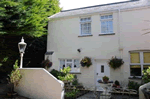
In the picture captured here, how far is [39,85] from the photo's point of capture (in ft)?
25.1

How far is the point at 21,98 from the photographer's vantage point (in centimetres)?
766

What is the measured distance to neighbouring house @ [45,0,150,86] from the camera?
942cm

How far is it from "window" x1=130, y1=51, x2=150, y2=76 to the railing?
213 inches

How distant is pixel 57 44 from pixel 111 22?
495 centimetres

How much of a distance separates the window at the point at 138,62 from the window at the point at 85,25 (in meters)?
3.85

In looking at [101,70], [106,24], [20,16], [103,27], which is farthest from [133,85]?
[20,16]

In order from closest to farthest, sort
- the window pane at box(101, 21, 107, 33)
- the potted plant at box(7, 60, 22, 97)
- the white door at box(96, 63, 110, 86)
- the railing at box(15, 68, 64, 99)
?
the railing at box(15, 68, 64, 99) < the potted plant at box(7, 60, 22, 97) < the white door at box(96, 63, 110, 86) < the window pane at box(101, 21, 107, 33)

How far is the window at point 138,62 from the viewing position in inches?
364

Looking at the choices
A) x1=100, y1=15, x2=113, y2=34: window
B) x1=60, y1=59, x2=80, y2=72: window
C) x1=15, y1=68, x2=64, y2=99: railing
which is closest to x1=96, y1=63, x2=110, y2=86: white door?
x1=60, y1=59, x2=80, y2=72: window

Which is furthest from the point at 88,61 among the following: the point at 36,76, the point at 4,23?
the point at 4,23

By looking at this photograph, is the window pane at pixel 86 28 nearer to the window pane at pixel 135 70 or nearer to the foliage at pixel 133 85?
the window pane at pixel 135 70

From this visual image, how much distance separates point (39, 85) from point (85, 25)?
622 cm

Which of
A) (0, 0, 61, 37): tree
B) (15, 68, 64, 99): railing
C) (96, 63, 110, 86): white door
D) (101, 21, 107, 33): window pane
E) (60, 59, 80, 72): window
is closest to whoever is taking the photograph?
(15, 68, 64, 99): railing

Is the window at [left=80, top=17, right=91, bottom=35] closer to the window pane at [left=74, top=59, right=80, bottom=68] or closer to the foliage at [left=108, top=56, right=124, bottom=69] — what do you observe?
the window pane at [left=74, top=59, right=80, bottom=68]
